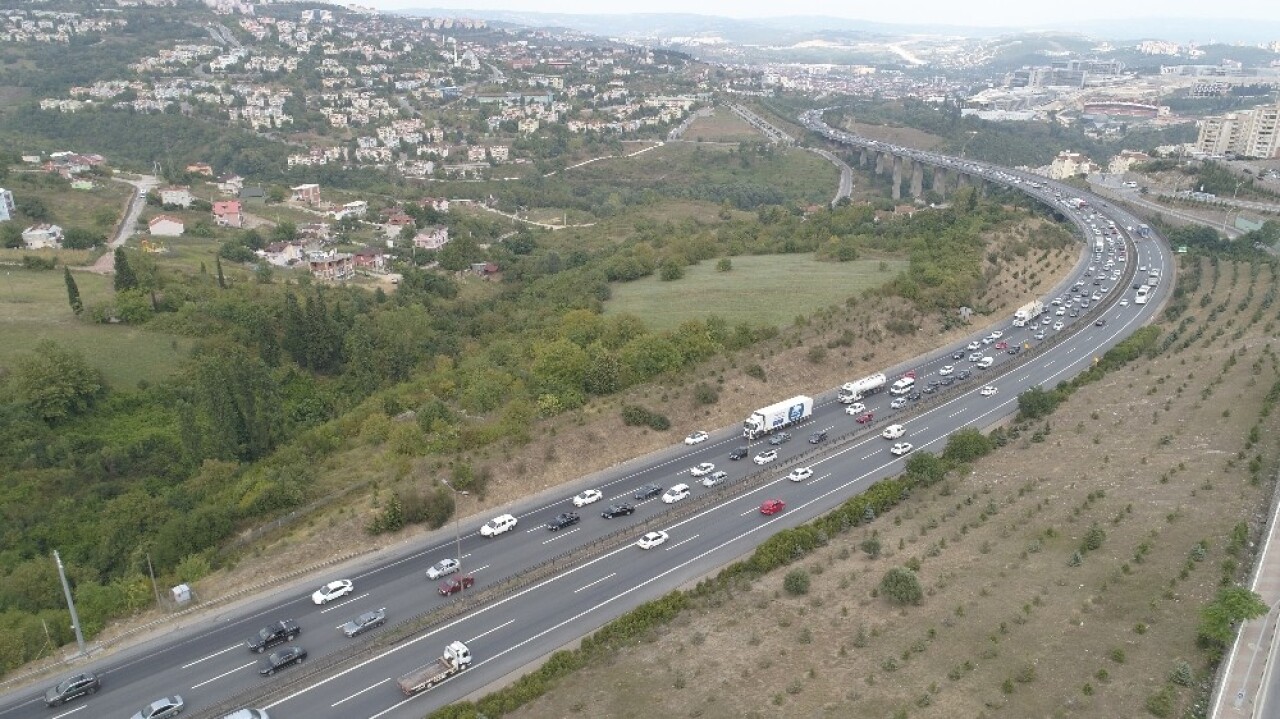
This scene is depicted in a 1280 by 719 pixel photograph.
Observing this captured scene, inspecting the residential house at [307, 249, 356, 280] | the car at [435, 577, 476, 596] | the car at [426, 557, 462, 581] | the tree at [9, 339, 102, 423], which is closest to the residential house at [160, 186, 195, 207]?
the residential house at [307, 249, 356, 280]

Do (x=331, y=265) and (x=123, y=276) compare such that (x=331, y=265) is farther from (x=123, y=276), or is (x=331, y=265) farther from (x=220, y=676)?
(x=220, y=676)

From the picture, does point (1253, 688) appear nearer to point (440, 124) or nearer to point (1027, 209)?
point (1027, 209)

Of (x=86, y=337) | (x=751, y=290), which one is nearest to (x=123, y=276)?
(x=86, y=337)

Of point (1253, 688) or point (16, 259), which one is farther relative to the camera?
point (16, 259)

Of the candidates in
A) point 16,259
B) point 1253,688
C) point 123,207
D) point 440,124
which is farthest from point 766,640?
point 440,124

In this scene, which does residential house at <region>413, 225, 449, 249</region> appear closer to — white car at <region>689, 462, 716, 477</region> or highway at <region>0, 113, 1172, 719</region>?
highway at <region>0, 113, 1172, 719</region>
